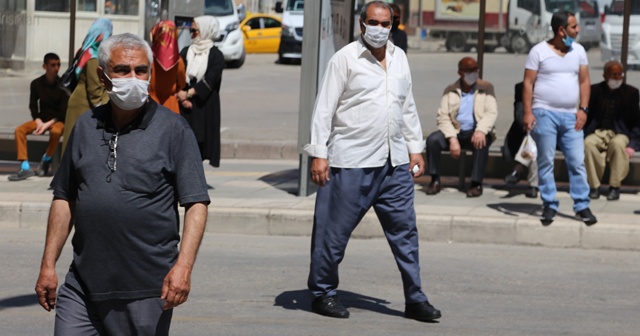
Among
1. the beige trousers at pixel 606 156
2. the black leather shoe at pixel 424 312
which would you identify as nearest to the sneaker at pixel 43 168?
the beige trousers at pixel 606 156

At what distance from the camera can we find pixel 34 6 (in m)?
14.2

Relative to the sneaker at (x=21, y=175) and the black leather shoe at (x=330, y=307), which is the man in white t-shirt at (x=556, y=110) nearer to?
the black leather shoe at (x=330, y=307)

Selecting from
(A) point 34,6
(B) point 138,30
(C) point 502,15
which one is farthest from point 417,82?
(A) point 34,6

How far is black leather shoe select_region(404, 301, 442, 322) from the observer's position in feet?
23.8

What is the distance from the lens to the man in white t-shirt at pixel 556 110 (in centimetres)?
1016

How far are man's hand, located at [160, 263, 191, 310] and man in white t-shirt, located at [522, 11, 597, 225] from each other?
242 inches

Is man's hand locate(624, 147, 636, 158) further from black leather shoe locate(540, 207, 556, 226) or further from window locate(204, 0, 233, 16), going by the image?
window locate(204, 0, 233, 16)

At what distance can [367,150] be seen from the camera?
712 cm

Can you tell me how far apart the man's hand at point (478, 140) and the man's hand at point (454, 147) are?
0.51ft

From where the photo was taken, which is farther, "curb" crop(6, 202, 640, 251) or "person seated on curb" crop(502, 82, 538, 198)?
"person seated on curb" crop(502, 82, 538, 198)

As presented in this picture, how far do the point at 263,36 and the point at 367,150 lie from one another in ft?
92.7

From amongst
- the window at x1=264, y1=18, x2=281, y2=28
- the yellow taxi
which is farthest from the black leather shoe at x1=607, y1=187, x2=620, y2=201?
the window at x1=264, y1=18, x2=281, y2=28

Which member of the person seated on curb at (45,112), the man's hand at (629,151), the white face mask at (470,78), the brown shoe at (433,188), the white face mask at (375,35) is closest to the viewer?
the white face mask at (375,35)

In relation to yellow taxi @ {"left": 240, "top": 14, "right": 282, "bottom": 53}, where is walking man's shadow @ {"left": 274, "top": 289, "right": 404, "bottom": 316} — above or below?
below
